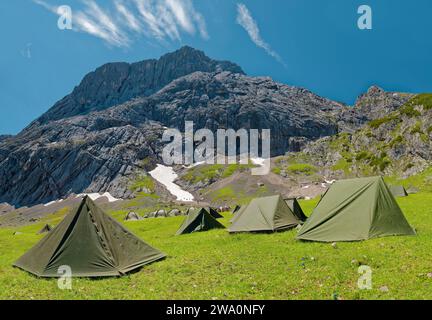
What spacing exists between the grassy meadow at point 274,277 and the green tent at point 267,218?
8525mm

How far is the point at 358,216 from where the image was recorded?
64.4ft

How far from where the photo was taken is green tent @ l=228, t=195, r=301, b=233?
93.4ft

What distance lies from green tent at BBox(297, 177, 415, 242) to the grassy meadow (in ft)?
3.34

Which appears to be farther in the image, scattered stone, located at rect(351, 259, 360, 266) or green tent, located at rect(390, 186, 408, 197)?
green tent, located at rect(390, 186, 408, 197)

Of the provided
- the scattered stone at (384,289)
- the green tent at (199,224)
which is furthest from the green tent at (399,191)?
the scattered stone at (384,289)

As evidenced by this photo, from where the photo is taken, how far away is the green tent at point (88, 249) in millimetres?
16328

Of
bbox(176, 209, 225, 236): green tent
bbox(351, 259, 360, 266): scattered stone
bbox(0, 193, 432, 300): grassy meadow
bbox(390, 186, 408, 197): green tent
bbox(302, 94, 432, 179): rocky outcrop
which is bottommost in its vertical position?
bbox(0, 193, 432, 300): grassy meadow

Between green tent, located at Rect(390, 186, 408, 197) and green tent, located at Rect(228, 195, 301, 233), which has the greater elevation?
green tent, located at Rect(390, 186, 408, 197)

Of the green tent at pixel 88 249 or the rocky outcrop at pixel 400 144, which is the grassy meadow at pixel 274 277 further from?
the rocky outcrop at pixel 400 144

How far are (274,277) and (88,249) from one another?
9.74 meters

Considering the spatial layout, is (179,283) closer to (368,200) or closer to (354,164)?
(368,200)

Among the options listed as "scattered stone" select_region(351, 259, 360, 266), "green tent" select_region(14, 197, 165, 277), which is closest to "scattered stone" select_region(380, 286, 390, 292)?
"scattered stone" select_region(351, 259, 360, 266)

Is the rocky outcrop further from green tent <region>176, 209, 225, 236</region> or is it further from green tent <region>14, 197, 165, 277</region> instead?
green tent <region>14, 197, 165, 277</region>
